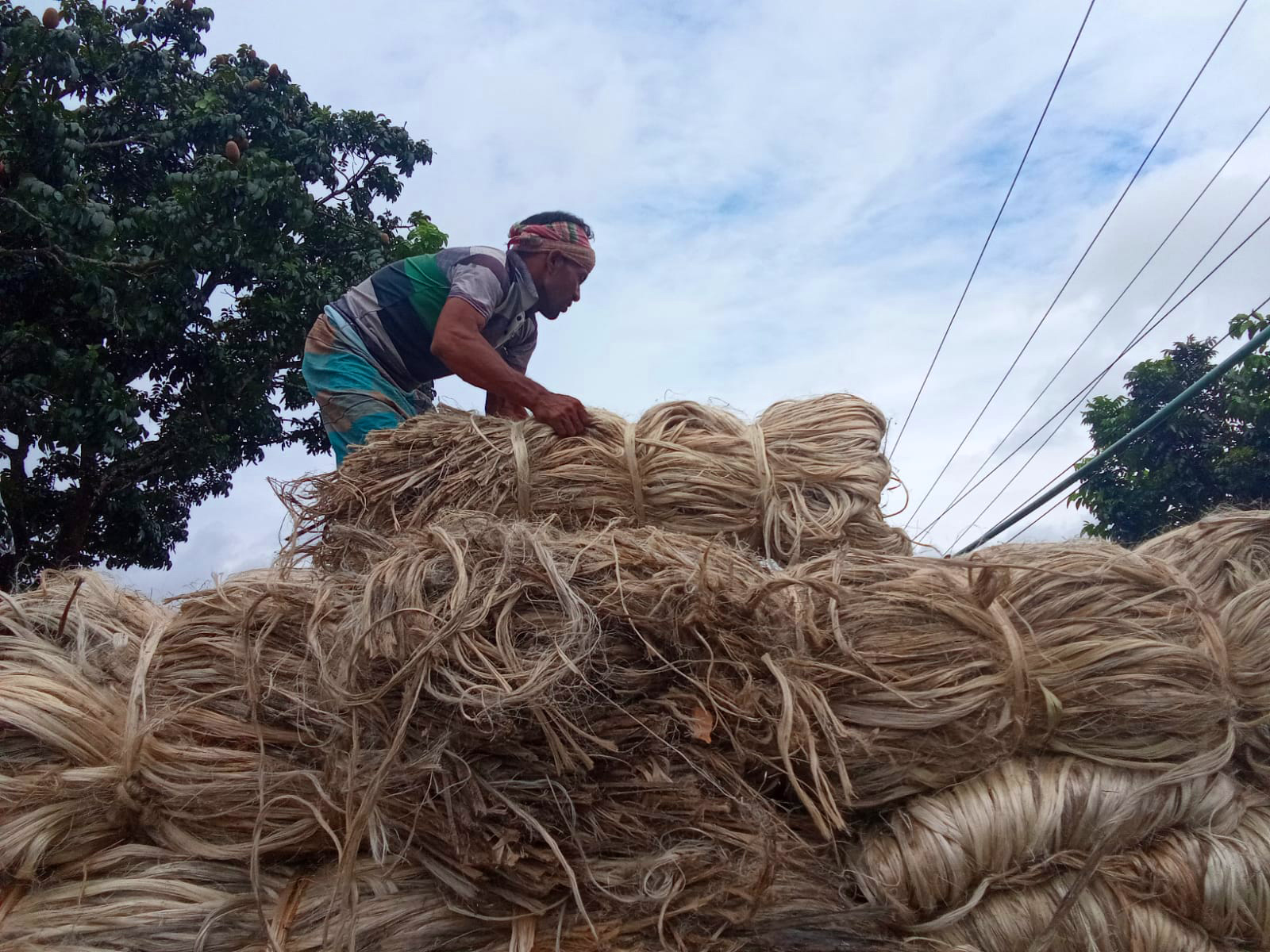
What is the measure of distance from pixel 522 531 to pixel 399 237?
7981mm

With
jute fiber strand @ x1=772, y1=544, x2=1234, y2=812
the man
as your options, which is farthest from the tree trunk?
jute fiber strand @ x1=772, y1=544, x2=1234, y2=812

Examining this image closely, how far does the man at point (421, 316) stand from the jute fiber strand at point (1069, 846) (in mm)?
1359

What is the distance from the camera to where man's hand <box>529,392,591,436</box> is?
5.31 feet

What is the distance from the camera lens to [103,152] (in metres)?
8.19

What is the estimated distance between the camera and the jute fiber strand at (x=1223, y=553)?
1.31 metres

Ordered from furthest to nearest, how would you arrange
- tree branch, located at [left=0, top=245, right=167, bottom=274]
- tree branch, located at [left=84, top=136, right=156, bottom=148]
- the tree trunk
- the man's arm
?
the tree trunk, tree branch, located at [left=84, top=136, right=156, bottom=148], tree branch, located at [left=0, top=245, right=167, bottom=274], the man's arm

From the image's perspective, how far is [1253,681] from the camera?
1.16 metres

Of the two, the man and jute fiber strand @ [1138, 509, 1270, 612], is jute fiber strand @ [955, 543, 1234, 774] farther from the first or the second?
the man

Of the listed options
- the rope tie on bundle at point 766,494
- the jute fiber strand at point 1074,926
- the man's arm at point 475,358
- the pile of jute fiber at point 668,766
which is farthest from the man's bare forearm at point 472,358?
the jute fiber strand at point 1074,926

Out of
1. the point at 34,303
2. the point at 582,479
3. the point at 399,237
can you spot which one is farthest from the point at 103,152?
the point at 582,479

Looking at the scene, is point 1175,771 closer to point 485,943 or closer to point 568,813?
point 568,813

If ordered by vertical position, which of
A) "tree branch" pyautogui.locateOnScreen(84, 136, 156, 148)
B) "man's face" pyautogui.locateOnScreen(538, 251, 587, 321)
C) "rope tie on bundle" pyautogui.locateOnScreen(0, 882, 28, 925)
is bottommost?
"rope tie on bundle" pyautogui.locateOnScreen(0, 882, 28, 925)

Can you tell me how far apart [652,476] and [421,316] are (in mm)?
1099

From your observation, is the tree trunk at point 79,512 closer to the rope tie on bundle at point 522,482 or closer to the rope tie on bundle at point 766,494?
the rope tie on bundle at point 522,482
